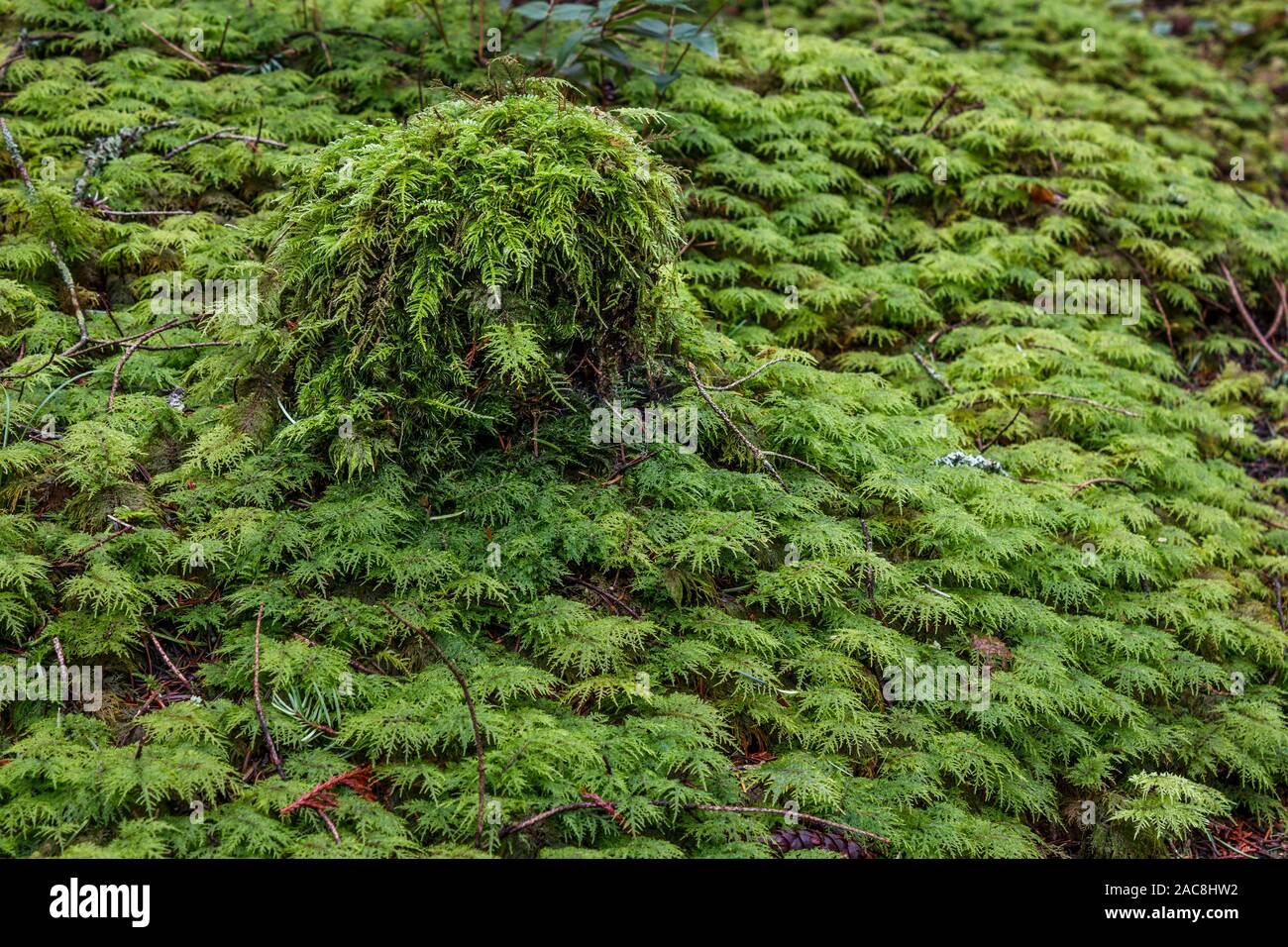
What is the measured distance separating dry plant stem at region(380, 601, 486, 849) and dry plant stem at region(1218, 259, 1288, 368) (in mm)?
5998

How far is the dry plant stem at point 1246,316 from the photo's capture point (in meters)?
6.50

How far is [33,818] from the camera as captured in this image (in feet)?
8.84

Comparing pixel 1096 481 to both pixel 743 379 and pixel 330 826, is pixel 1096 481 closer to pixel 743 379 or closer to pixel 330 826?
pixel 743 379

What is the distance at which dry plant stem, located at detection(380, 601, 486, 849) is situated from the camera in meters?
2.87

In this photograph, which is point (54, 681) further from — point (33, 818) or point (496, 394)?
point (496, 394)

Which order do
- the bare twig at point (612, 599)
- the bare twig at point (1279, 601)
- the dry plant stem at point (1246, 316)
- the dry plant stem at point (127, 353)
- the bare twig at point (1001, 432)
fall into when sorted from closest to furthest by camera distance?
the bare twig at point (612, 599)
the dry plant stem at point (127, 353)
the bare twig at point (1279, 601)
the bare twig at point (1001, 432)
the dry plant stem at point (1246, 316)

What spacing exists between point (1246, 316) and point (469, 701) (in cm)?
613

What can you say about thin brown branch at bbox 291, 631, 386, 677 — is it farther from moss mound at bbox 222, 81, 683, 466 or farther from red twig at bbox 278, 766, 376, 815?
moss mound at bbox 222, 81, 683, 466

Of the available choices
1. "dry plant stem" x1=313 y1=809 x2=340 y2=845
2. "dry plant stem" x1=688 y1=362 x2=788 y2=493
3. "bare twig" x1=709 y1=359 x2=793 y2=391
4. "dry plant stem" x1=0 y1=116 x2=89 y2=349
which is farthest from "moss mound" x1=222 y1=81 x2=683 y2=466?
"dry plant stem" x1=313 y1=809 x2=340 y2=845

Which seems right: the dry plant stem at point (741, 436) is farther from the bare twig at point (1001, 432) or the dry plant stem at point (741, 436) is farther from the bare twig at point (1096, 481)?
the bare twig at point (1096, 481)

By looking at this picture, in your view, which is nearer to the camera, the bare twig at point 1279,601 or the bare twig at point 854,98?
the bare twig at point 1279,601

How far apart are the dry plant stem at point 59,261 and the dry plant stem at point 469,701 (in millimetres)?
2149

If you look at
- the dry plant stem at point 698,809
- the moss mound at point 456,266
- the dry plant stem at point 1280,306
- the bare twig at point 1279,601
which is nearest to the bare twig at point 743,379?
the moss mound at point 456,266
